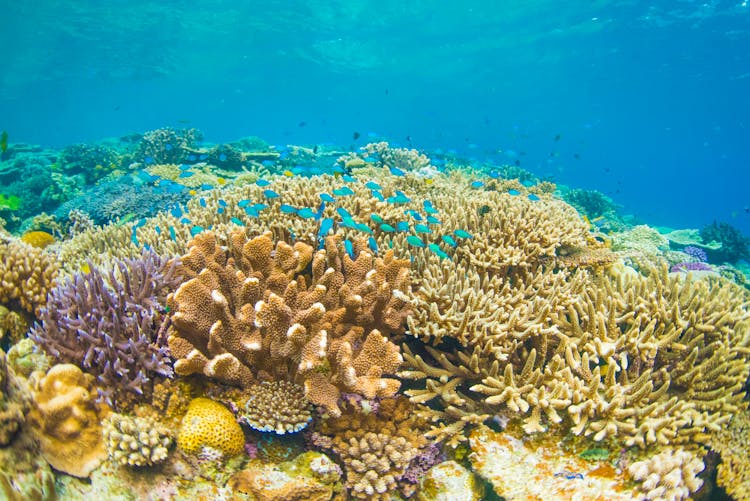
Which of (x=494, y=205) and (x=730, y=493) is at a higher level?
(x=494, y=205)

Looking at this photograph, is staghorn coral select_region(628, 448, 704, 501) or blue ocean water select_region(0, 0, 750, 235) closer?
staghorn coral select_region(628, 448, 704, 501)

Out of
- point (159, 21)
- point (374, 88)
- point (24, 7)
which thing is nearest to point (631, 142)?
point (374, 88)

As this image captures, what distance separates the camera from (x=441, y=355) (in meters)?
3.81

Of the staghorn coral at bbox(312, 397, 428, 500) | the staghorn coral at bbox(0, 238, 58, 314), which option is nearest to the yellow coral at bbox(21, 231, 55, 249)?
the staghorn coral at bbox(0, 238, 58, 314)

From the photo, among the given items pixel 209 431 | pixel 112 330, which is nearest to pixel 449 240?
pixel 209 431

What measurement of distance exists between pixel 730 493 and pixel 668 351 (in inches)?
51.5

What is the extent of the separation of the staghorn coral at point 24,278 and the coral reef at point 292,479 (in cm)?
307

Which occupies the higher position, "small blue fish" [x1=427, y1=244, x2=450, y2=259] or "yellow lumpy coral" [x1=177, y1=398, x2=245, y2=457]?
"small blue fish" [x1=427, y1=244, x2=450, y2=259]

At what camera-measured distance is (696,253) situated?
1443 centimetres

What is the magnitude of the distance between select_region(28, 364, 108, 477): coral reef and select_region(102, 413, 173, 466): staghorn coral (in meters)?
0.15

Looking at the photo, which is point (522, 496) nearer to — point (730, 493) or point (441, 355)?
point (441, 355)

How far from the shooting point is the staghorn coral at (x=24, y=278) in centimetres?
417

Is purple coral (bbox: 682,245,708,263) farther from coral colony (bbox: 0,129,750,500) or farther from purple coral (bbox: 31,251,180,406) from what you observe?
purple coral (bbox: 31,251,180,406)

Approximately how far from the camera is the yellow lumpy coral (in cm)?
316
